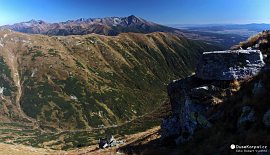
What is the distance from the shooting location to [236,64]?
30.6 meters

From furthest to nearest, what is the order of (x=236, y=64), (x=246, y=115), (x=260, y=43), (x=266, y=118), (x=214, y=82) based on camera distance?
1. (x=260, y=43)
2. (x=214, y=82)
3. (x=236, y=64)
4. (x=246, y=115)
5. (x=266, y=118)

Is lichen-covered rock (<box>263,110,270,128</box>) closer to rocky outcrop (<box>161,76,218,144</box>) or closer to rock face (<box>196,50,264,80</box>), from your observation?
rocky outcrop (<box>161,76,218,144</box>)

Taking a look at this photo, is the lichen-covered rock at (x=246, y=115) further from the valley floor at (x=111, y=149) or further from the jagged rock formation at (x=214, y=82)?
the valley floor at (x=111, y=149)

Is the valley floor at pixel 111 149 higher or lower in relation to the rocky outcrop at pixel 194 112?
lower

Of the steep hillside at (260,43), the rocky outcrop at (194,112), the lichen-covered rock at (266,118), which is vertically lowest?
the rocky outcrop at (194,112)

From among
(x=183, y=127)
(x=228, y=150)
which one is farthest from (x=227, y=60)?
(x=228, y=150)

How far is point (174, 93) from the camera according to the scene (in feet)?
134

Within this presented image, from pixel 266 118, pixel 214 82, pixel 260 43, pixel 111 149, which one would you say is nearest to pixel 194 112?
pixel 214 82

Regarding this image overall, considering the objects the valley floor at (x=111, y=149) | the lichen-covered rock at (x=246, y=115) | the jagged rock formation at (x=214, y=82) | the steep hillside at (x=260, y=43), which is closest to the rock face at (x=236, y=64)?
the jagged rock formation at (x=214, y=82)

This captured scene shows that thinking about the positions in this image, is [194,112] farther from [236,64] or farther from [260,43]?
[260,43]

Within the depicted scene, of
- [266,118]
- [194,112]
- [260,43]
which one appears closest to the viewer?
[266,118]

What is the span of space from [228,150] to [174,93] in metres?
19.9

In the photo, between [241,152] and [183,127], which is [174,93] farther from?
[241,152]

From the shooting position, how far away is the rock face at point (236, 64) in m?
30.4
